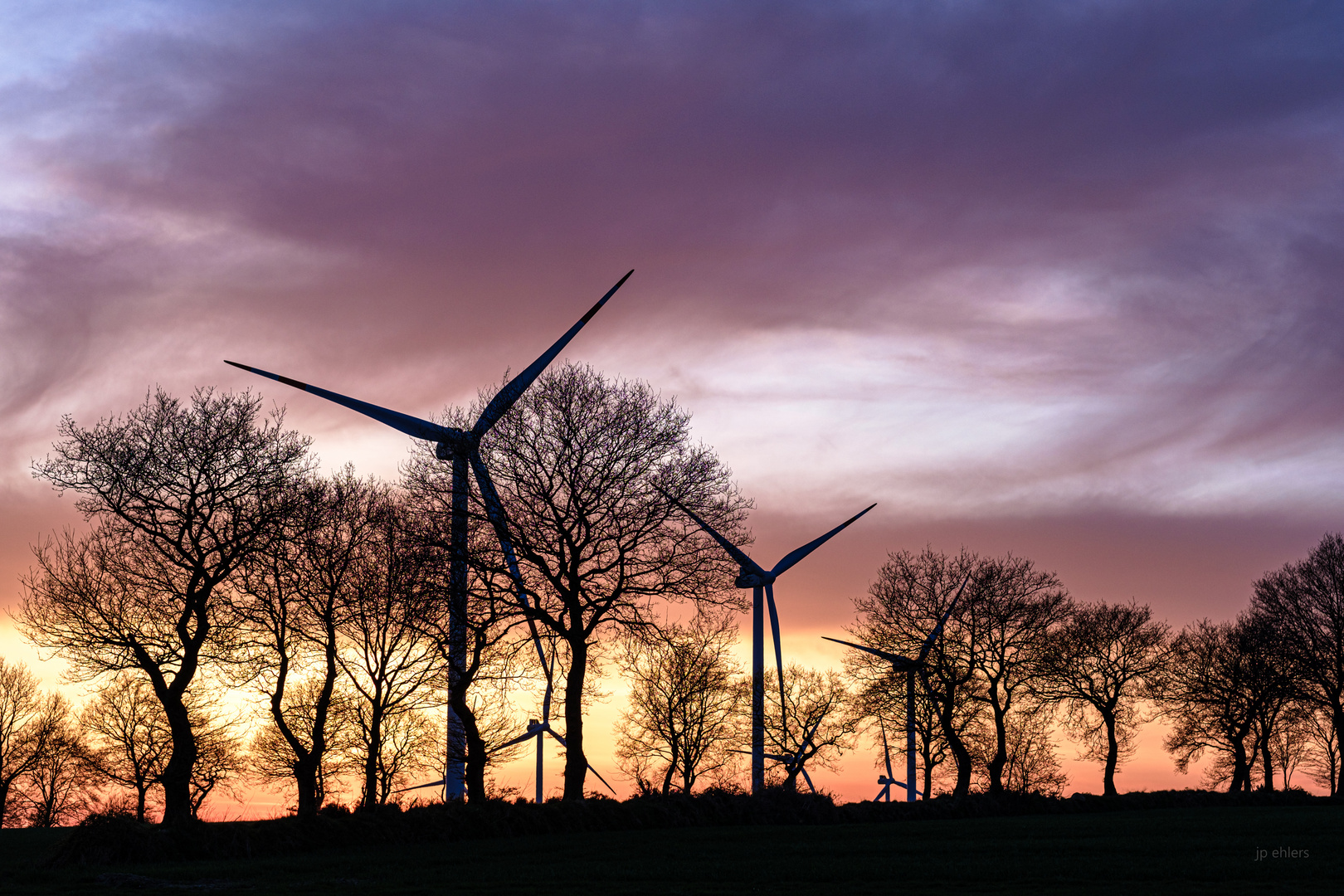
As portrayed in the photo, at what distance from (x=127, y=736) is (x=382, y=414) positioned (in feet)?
134

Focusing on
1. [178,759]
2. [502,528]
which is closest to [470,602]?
[502,528]

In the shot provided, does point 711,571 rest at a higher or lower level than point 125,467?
lower

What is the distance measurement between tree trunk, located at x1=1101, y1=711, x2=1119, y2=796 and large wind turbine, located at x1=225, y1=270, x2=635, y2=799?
4765 centimetres

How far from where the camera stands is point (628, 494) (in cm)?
4038

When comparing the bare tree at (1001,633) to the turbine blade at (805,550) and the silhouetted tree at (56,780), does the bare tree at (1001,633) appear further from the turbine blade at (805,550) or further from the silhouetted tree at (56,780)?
the silhouetted tree at (56,780)

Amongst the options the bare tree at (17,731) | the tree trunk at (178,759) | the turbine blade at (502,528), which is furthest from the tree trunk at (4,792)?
the turbine blade at (502,528)

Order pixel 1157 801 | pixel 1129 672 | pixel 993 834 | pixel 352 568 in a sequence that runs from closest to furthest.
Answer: pixel 993 834 < pixel 352 568 < pixel 1157 801 < pixel 1129 672

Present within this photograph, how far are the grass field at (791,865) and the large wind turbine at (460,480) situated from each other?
33.7 feet

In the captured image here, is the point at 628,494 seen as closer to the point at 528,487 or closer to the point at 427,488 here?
the point at 528,487

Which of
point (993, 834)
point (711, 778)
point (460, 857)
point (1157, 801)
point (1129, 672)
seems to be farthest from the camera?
point (711, 778)

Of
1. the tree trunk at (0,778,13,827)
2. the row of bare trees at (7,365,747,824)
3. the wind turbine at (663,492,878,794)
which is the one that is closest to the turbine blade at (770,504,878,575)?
the wind turbine at (663,492,878,794)

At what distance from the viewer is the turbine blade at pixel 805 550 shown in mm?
61812

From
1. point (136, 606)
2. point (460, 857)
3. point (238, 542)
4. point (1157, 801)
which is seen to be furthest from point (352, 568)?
point (1157, 801)

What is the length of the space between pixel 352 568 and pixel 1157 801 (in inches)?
1376
